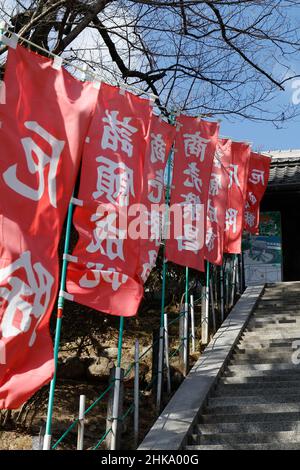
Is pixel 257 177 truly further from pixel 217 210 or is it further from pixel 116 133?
pixel 116 133

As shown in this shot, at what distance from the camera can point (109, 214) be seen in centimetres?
637

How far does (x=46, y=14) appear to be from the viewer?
26.7 ft

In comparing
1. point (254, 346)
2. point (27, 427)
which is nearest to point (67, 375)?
point (27, 427)

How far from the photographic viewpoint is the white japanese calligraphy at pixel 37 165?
5.18 m

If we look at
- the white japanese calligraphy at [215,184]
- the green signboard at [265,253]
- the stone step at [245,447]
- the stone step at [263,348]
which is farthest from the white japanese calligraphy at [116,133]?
the green signboard at [265,253]

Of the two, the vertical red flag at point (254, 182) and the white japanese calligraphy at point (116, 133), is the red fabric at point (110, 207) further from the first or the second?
the vertical red flag at point (254, 182)

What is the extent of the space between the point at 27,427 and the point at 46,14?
573cm

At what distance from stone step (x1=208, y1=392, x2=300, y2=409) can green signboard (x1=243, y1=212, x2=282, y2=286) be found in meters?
9.80

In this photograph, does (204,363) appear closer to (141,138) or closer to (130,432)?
(130,432)

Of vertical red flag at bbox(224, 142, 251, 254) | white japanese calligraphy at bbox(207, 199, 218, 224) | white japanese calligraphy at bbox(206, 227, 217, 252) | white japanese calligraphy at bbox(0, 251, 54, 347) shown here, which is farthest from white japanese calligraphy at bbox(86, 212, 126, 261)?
vertical red flag at bbox(224, 142, 251, 254)

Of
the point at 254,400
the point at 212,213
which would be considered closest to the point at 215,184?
the point at 212,213

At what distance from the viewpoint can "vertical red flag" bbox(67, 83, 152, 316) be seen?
241 inches

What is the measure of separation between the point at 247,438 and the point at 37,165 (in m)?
4.05

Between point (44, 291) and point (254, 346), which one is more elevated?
point (44, 291)
